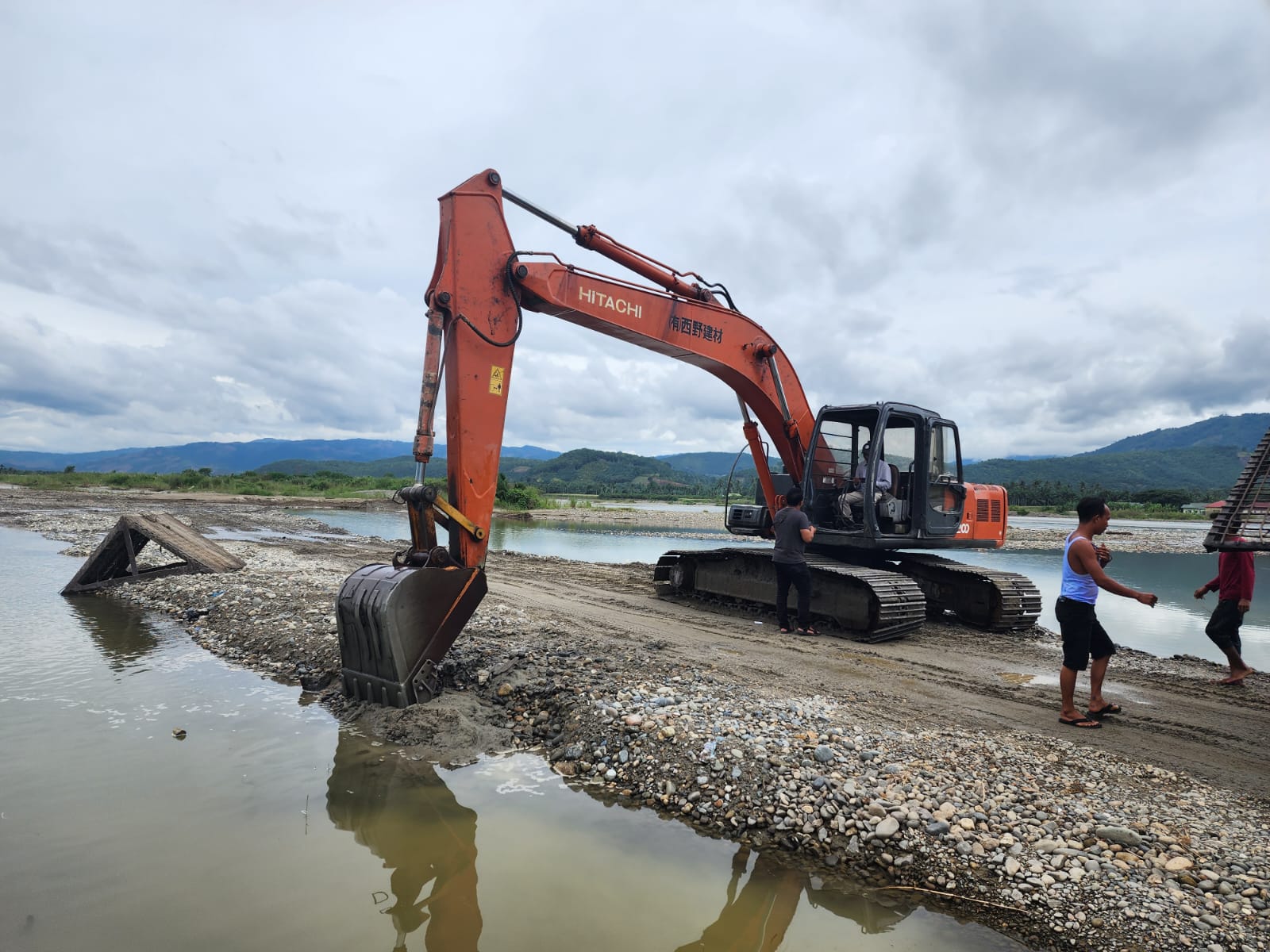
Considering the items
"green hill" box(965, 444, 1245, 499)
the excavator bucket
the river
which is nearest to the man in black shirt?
the excavator bucket

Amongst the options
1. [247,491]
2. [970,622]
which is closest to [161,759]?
[970,622]

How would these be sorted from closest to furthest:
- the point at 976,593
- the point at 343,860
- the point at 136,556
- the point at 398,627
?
the point at 343,860 < the point at 398,627 < the point at 976,593 < the point at 136,556

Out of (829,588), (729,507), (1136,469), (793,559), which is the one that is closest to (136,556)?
(729,507)

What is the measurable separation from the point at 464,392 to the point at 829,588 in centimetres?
581

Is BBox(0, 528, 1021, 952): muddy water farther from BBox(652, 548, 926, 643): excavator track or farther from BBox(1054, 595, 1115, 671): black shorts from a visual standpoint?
BBox(652, 548, 926, 643): excavator track

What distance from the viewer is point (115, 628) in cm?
938

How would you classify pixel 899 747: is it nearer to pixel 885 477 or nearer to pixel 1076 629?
pixel 1076 629

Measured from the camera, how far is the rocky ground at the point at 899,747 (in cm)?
366

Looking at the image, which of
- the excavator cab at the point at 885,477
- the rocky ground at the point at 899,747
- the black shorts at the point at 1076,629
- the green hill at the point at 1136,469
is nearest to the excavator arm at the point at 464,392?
the rocky ground at the point at 899,747

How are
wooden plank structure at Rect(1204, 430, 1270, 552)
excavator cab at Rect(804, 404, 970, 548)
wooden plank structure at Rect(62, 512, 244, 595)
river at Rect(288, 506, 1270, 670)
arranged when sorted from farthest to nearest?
wooden plank structure at Rect(62, 512, 244, 595) < river at Rect(288, 506, 1270, 670) < excavator cab at Rect(804, 404, 970, 548) < wooden plank structure at Rect(1204, 430, 1270, 552)

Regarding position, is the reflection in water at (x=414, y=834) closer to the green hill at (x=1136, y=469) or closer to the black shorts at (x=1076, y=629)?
the black shorts at (x=1076, y=629)

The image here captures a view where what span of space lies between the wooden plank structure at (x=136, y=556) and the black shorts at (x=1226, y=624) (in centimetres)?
1372

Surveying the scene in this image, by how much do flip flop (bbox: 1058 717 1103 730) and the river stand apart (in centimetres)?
511

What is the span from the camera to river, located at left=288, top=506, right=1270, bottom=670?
11203mm
